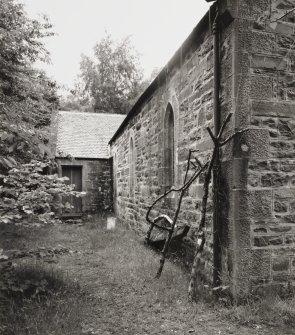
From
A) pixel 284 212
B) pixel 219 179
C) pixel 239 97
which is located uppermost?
pixel 239 97

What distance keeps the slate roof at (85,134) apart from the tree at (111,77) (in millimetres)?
11704

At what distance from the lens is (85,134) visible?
17.9 meters

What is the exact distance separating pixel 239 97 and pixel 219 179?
3.63ft

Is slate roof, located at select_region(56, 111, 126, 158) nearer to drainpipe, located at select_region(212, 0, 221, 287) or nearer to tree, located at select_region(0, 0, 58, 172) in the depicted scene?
tree, located at select_region(0, 0, 58, 172)

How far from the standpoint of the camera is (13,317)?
3.75m

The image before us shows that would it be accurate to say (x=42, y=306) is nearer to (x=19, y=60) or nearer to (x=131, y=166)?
(x=19, y=60)

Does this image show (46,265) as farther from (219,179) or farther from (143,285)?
(219,179)

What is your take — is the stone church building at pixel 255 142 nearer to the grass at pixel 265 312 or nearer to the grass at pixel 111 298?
the grass at pixel 265 312

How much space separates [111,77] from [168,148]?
88.5 ft

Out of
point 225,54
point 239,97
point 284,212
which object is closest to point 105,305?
point 284,212

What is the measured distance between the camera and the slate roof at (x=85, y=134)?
16.2 meters

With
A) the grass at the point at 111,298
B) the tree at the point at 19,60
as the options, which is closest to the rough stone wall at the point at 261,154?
the grass at the point at 111,298

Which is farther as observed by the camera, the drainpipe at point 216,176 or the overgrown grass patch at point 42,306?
the drainpipe at point 216,176

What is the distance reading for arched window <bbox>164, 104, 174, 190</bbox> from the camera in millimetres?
7191
